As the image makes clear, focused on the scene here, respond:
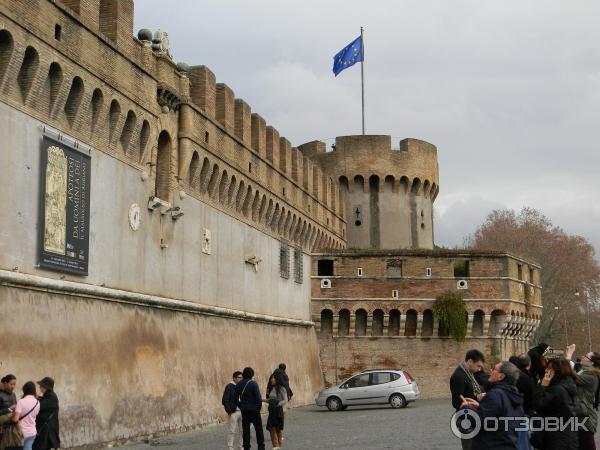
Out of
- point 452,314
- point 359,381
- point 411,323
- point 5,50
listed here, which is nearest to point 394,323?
point 411,323

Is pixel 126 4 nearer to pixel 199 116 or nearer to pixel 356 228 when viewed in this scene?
pixel 199 116

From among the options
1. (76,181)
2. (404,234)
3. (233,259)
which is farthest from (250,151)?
(404,234)

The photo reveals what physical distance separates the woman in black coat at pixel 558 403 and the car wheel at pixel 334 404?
18989mm

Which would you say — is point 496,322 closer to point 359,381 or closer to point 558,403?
point 359,381

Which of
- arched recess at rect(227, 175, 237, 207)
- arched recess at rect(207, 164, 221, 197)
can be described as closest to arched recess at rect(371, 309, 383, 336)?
arched recess at rect(227, 175, 237, 207)

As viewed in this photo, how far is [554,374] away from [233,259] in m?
16.9

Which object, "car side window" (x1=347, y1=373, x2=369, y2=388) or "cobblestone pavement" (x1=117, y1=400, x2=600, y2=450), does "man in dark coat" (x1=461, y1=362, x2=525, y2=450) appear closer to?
"cobblestone pavement" (x1=117, y1=400, x2=600, y2=450)

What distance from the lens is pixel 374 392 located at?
87.6 ft

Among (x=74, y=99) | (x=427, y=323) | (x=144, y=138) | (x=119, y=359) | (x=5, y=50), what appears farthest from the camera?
(x=427, y=323)

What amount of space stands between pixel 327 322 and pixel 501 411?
26545 millimetres

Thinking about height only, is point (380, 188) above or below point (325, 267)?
above

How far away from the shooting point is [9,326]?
43.9ft

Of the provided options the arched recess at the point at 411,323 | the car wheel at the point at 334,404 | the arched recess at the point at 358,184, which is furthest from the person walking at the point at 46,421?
the arched recess at the point at 358,184

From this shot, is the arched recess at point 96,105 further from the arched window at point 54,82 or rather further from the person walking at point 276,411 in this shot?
the person walking at point 276,411
